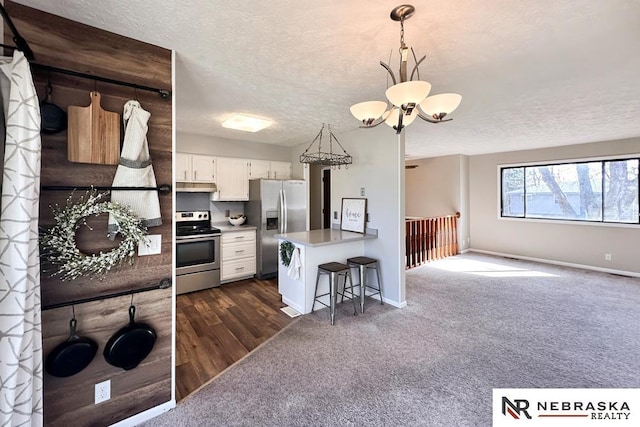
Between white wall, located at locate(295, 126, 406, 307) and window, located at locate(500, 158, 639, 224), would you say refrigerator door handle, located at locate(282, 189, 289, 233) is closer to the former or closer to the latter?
white wall, located at locate(295, 126, 406, 307)

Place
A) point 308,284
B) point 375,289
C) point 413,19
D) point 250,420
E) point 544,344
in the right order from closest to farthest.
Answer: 1. point 413,19
2. point 250,420
3. point 544,344
4. point 308,284
5. point 375,289

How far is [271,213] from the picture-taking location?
187 inches

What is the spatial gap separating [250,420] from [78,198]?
1727 millimetres

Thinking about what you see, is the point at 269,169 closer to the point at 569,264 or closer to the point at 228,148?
the point at 228,148

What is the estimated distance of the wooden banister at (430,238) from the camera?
5543 millimetres

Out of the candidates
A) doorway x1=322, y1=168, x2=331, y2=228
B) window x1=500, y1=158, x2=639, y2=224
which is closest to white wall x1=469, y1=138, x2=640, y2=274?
window x1=500, y1=158, x2=639, y2=224

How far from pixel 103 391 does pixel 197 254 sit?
256 centimetres

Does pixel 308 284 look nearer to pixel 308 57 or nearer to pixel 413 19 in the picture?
pixel 308 57

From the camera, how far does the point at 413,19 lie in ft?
5.14

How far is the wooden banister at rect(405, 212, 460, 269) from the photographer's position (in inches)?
218

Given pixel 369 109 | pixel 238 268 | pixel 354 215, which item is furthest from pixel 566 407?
pixel 238 268

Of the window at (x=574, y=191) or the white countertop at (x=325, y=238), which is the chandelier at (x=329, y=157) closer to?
the white countertop at (x=325, y=238)

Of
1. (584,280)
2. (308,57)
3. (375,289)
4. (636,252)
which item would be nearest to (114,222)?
(308,57)

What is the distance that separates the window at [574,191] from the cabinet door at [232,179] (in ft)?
18.9
